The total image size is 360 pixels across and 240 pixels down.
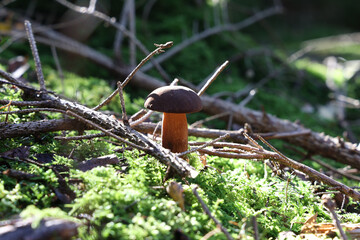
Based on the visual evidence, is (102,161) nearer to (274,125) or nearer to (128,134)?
(128,134)

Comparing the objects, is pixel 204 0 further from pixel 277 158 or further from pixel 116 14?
pixel 277 158

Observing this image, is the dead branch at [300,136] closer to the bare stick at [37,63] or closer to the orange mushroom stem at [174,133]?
the orange mushroom stem at [174,133]

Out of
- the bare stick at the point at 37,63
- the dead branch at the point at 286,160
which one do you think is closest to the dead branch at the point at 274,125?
the bare stick at the point at 37,63

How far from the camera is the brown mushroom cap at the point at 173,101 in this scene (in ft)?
Result: 6.33

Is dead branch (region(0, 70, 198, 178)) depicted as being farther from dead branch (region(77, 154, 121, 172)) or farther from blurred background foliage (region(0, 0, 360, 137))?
blurred background foliage (region(0, 0, 360, 137))

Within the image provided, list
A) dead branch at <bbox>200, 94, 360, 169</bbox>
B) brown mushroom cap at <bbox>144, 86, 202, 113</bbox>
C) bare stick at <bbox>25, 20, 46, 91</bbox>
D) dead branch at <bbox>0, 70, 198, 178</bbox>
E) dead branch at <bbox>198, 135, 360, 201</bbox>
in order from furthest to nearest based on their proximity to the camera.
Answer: dead branch at <bbox>200, 94, 360, 169</bbox> → bare stick at <bbox>25, 20, 46, 91</bbox> → dead branch at <bbox>198, 135, 360, 201</bbox> → brown mushroom cap at <bbox>144, 86, 202, 113</bbox> → dead branch at <bbox>0, 70, 198, 178</bbox>

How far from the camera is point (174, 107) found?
193 cm

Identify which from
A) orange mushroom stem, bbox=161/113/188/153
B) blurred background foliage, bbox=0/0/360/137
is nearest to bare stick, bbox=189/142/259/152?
orange mushroom stem, bbox=161/113/188/153

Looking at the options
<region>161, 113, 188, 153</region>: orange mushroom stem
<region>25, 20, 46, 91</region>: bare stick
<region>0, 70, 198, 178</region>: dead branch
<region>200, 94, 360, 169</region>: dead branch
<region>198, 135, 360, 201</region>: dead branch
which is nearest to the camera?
<region>0, 70, 198, 178</region>: dead branch

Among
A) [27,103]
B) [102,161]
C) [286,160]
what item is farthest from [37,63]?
[286,160]

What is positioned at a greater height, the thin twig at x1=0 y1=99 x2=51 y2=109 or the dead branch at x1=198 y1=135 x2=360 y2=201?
the thin twig at x1=0 y1=99 x2=51 y2=109

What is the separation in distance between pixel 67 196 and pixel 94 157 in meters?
0.45

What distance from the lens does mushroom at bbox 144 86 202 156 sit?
6.35ft

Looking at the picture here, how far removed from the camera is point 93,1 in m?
4.44
